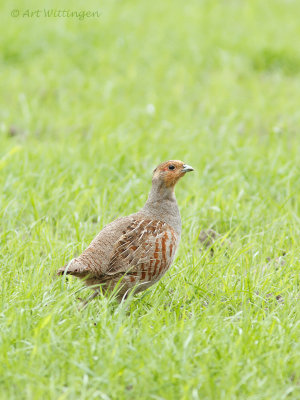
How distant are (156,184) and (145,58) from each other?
19.3 ft

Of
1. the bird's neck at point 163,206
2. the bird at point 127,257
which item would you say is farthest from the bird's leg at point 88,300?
the bird's neck at point 163,206

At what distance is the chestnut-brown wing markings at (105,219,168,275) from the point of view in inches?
159

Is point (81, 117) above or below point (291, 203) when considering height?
above

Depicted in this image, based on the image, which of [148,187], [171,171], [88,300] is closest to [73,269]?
[88,300]

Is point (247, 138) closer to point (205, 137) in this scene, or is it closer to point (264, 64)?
point (205, 137)

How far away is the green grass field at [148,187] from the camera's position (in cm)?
324

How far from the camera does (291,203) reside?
6066mm

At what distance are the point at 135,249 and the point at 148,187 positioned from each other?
1.97 m

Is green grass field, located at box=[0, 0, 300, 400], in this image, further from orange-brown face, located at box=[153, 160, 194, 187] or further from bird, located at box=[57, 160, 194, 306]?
orange-brown face, located at box=[153, 160, 194, 187]

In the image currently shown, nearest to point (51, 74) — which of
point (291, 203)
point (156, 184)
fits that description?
point (291, 203)

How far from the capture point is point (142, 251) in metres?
4.09
